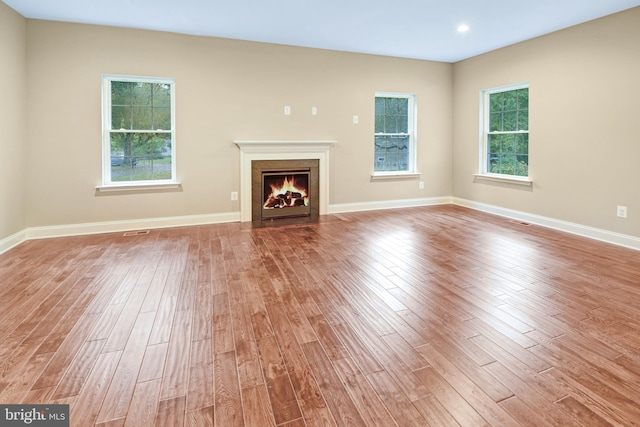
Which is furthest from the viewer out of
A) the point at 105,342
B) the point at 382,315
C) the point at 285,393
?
the point at 382,315

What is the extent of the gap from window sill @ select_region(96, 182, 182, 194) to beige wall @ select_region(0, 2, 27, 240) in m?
0.82

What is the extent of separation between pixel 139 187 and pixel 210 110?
1.42 m

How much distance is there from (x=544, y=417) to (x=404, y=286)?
146cm

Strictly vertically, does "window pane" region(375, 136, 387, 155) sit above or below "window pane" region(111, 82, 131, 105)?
below

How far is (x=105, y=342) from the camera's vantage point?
2.05m

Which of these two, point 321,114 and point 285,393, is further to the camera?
point 321,114

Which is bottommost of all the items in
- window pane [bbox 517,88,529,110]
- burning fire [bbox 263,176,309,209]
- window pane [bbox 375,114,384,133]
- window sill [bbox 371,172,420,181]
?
burning fire [bbox 263,176,309,209]

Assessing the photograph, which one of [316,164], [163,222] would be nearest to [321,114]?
[316,164]

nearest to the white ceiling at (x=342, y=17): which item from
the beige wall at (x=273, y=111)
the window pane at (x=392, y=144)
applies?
the beige wall at (x=273, y=111)

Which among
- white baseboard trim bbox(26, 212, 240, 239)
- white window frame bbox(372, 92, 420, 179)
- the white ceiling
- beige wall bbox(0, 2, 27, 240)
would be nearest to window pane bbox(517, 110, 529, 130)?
the white ceiling

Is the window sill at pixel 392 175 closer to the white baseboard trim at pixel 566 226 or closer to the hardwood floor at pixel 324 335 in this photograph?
the white baseboard trim at pixel 566 226

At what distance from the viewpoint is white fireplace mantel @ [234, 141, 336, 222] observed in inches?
205

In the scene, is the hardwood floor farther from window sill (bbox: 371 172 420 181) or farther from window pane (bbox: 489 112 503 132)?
window pane (bbox: 489 112 503 132)

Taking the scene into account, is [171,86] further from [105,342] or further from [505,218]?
[505,218]
